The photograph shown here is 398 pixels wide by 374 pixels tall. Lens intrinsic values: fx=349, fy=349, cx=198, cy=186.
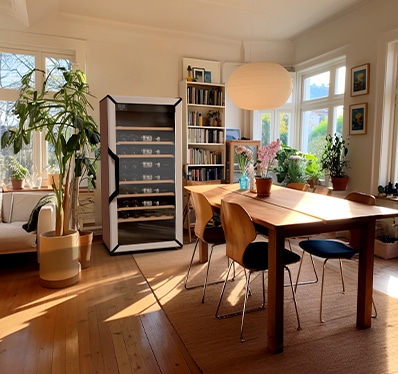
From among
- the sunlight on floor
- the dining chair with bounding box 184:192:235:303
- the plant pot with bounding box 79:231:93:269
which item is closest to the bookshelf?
the plant pot with bounding box 79:231:93:269

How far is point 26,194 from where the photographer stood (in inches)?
166

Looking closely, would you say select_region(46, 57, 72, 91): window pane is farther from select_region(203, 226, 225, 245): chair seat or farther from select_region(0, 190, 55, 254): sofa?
select_region(203, 226, 225, 245): chair seat

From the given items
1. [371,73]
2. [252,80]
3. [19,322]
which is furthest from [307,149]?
[19,322]

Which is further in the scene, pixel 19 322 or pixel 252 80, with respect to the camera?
pixel 252 80

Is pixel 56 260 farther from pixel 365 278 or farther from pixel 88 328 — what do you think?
pixel 365 278

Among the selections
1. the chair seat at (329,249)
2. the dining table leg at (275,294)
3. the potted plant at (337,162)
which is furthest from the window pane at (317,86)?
the dining table leg at (275,294)

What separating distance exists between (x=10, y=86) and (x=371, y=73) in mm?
4615

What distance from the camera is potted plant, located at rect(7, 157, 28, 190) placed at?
14.5ft

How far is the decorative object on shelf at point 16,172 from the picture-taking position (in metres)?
4.41

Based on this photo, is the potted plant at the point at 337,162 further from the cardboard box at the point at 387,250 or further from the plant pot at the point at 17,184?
the plant pot at the point at 17,184

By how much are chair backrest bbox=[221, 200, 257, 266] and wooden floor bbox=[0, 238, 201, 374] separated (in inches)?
28.1

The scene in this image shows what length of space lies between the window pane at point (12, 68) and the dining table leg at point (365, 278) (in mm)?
4432

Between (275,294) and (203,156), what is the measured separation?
3411 mm

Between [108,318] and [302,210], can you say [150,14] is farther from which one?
[108,318]
